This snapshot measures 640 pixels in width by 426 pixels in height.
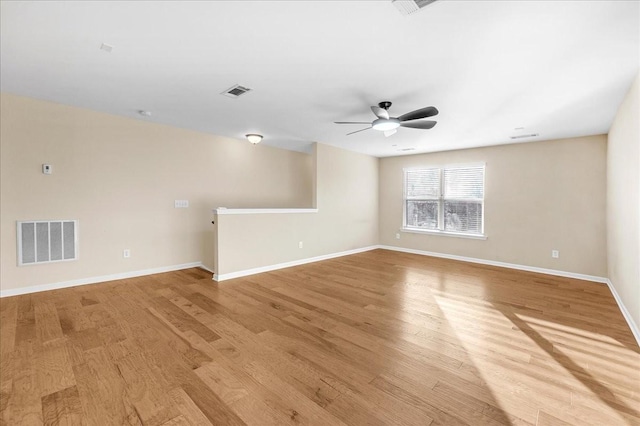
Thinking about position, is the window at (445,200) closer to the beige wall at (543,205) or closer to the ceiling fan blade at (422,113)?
the beige wall at (543,205)

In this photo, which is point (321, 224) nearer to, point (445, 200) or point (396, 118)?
point (445, 200)

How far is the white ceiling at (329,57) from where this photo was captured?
1.94 m

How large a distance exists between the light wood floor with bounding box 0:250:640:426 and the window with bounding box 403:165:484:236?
8.18ft

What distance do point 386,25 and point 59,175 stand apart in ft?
15.3

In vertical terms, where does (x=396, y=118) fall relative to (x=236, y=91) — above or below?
below

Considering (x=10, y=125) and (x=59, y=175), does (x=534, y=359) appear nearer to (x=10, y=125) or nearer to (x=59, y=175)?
(x=59, y=175)

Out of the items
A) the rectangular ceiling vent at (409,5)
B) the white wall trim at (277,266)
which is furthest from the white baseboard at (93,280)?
the rectangular ceiling vent at (409,5)

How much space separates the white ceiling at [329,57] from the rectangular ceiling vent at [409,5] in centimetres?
4

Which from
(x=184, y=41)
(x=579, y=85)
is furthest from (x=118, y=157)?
(x=579, y=85)

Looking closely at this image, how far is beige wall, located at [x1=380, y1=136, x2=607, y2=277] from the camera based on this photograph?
4809mm

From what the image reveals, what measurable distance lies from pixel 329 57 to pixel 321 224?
408 cm

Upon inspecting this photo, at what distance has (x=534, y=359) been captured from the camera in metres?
2.26

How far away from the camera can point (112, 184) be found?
4.37 m

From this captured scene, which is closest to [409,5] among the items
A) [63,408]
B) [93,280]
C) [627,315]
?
[63,408]
